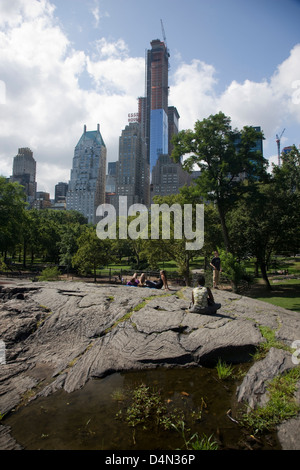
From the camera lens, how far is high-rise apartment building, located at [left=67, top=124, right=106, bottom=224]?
574 ft

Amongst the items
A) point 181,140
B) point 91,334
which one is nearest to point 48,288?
point 91,334

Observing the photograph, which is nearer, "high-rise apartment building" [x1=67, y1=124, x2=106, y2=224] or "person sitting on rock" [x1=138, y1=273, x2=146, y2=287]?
"person sitting on rock" [x1=138, y1=273, x2=146, y2=287]

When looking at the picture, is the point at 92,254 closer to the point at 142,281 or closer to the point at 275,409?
the point at 142,281

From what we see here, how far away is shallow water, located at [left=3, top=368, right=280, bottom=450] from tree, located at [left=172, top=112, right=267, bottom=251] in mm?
15031

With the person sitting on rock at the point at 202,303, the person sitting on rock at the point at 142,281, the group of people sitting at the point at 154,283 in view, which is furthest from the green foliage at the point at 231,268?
the person sitting on rock at the point at 202,303

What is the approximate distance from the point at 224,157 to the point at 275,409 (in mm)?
17730

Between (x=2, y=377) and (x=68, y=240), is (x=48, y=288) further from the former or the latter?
(x=68, y=240)

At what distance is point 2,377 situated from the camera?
5.31 meters

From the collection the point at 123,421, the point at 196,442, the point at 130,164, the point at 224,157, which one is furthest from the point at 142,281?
the point at 130,164

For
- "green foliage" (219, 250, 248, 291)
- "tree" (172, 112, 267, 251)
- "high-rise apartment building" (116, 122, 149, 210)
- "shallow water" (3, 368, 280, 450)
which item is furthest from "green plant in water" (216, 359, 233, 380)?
"high-rise apartment building" (116, 122, 149, 210)

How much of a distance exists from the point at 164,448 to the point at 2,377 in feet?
12.5

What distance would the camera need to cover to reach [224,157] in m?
19.0

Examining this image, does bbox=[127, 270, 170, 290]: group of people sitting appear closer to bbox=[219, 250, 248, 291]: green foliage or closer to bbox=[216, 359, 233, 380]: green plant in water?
bbox=[219, 250, 248, 291]: green foliage

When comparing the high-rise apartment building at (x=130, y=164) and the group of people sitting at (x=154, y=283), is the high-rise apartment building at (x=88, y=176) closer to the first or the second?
the high-rise apartment building at (x=130, y=164)
